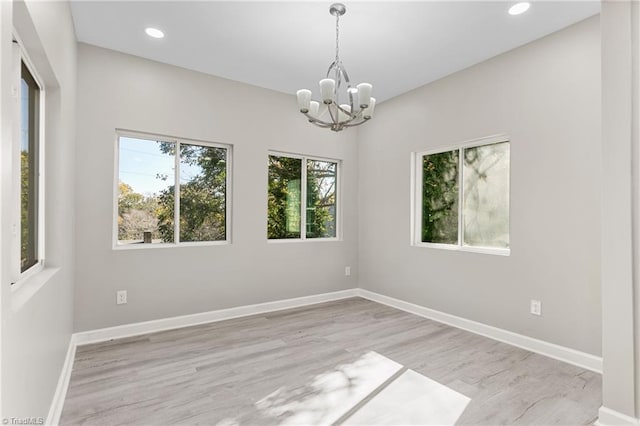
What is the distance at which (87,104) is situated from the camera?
3.34 metres

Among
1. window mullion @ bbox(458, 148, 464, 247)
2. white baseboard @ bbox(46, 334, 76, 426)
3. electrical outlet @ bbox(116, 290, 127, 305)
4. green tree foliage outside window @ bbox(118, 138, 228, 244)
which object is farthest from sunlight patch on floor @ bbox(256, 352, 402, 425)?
green tree foliage outside window @ bbox(118, 138, 228, 244)

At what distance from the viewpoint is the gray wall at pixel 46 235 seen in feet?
3.78

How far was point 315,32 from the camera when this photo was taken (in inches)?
122

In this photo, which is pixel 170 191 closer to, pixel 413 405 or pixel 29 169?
pixel 29 169

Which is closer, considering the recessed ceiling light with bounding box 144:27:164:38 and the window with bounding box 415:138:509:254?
the recessed ceiling light with bounding box 144:27:164:38

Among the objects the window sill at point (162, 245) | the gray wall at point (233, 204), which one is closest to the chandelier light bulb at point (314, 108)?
the gray wall at point (233, 204)

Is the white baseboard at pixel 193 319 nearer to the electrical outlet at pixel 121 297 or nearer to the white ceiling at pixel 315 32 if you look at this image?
the electrical outlet at pixel 121 297

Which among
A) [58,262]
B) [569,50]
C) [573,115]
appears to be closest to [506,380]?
[573,115]

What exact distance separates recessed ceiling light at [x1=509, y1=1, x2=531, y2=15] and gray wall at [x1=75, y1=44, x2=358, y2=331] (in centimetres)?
268

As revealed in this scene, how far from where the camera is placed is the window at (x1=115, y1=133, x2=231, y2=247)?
3.65 meters

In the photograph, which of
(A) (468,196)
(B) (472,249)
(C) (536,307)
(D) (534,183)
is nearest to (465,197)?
(A) (468,196)

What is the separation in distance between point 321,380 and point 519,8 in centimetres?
329

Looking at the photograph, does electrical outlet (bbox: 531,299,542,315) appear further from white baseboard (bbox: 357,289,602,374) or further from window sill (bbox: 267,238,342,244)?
window sill (bbox: 267,238,342,244)

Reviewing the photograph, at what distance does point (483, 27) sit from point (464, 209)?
6.14ft
